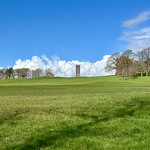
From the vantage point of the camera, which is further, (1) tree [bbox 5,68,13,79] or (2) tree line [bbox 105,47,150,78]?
(1) tree [bbox 5,68,13,79]

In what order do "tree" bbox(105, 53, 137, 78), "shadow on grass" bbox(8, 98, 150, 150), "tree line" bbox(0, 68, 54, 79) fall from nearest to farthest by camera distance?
1. "shadow on grass" bbox(8, 98, 150, 150)
2. "tree" bbox(105, 53, 137, 78)
3. "tree line" bbox(0, 68, 54, 79)

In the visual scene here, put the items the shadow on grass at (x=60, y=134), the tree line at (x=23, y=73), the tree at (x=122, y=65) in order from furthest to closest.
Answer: the tree line at (x=23, y=73)
the tree at (x=122, y=65)
the shadow on grass at (x=60, y=134)

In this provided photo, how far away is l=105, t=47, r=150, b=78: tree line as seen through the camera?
131 m

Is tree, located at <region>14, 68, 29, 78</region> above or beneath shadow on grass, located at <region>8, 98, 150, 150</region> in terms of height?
above

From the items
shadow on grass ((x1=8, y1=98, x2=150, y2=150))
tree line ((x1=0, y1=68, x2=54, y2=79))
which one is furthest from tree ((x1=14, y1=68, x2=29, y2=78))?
shadow on grass ((x1=8, y1=98, x2=150, y2=150))

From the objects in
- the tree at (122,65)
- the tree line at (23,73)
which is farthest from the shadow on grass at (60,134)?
the tree line at (23,73)

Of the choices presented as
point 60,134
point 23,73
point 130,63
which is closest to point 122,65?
point 130,63

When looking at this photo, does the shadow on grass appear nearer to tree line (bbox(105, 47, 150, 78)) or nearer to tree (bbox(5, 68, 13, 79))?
tree line (bbox(105, 47, 150, 78))

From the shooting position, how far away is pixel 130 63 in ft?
452

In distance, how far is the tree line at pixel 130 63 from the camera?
13135 cm

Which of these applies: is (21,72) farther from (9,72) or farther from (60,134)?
(60,134)

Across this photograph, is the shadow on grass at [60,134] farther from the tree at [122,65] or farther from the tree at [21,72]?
the tree at [21,72]

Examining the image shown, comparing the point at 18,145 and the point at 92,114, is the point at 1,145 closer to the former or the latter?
the point at 18,145

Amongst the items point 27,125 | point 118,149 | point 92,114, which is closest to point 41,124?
point 27,125
